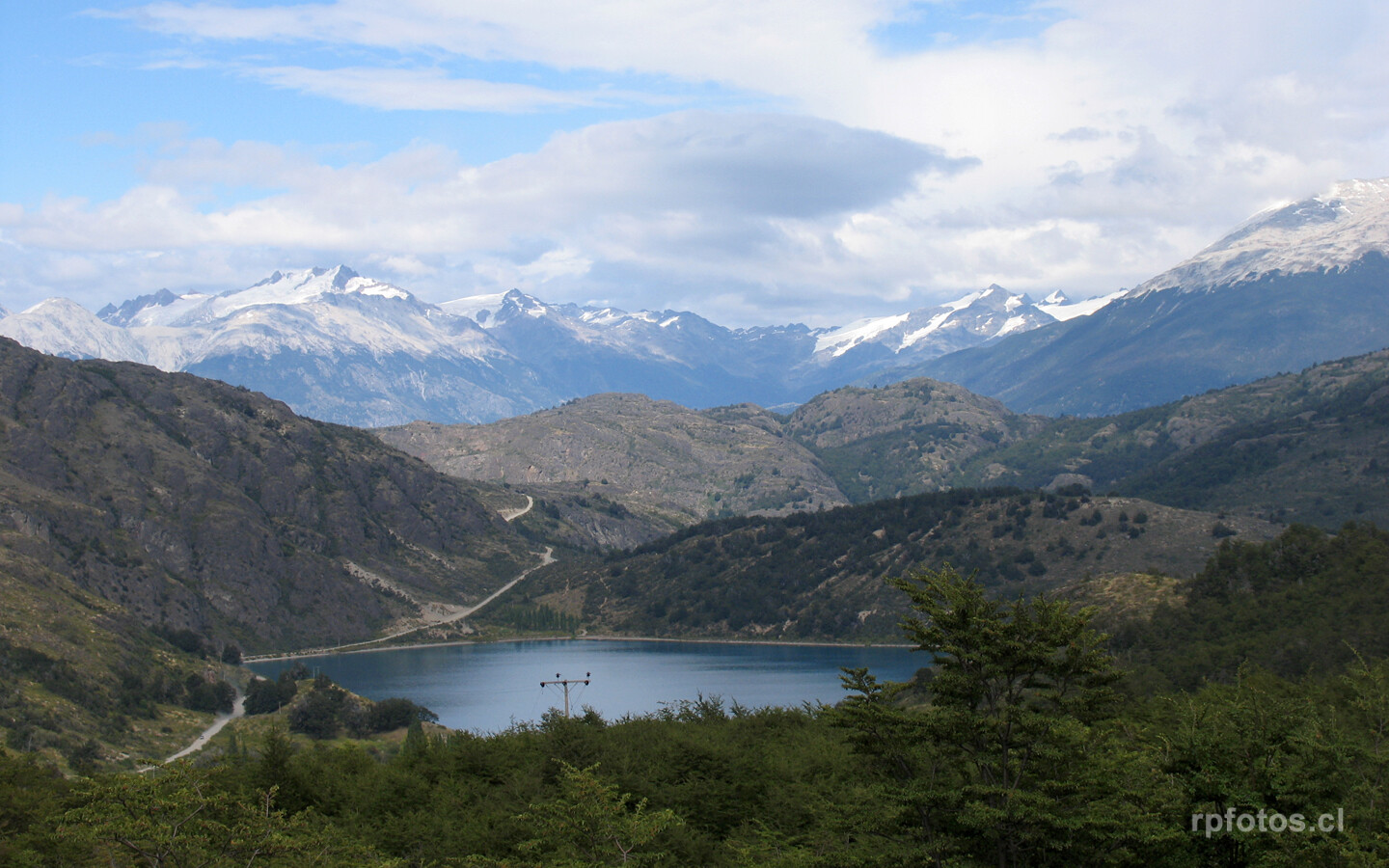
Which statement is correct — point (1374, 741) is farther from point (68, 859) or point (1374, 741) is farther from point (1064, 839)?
point (68, 859)

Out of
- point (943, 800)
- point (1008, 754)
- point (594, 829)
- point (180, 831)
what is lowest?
point (594, 829)

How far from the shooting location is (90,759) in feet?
379

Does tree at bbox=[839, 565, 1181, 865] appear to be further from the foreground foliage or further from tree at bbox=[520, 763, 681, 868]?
tree at bbox=[520, 763, 681, 868]

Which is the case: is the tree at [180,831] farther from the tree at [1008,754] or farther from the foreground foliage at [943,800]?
the tree at [1008,754]

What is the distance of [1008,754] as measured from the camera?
118 feet

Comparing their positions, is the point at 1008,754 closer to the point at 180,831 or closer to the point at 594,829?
the point at 594,829

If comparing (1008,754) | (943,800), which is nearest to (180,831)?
(943,800)

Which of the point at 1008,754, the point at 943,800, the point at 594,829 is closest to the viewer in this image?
the point at 943,800

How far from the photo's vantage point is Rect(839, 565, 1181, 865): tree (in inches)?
1355

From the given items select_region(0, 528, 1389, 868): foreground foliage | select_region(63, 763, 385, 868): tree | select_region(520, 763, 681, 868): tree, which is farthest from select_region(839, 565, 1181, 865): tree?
select_region(63, 763, 385, 868): tree

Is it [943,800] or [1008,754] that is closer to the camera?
[943,800]

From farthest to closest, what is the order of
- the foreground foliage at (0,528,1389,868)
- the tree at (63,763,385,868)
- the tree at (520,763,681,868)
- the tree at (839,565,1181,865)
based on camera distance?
the tree at (520,763,681,868) < the tree at (63,763,385,868) < the foreground foliage at (0,528,1389,868) < the tree at (839,565,1181,865)

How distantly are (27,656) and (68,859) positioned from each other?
110562 millimetres

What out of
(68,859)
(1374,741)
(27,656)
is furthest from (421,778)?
(27,656)
